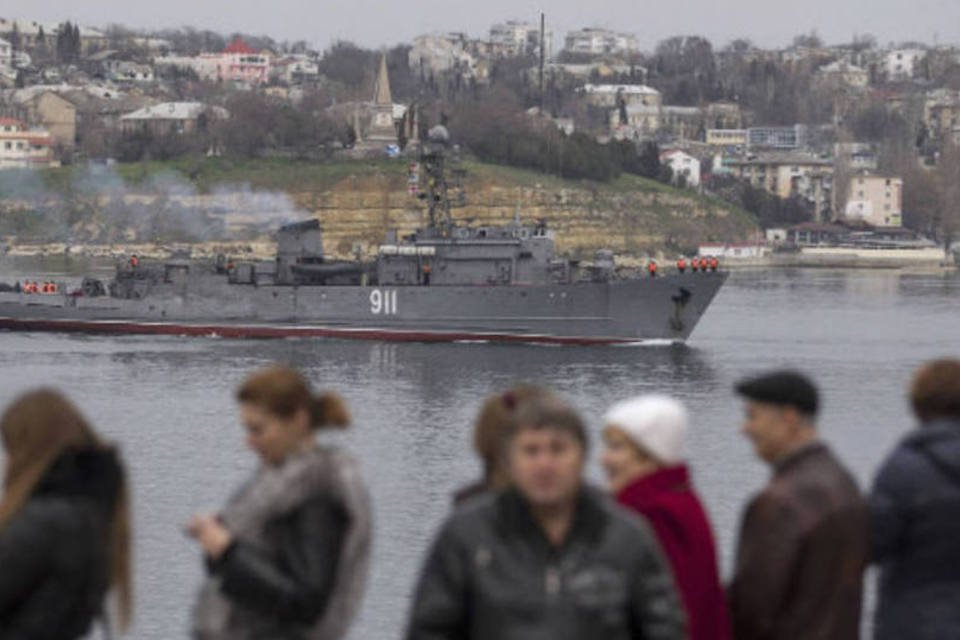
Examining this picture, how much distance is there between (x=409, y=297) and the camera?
51969mm

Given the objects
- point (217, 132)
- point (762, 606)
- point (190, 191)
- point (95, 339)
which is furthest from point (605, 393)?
point (217, 132)

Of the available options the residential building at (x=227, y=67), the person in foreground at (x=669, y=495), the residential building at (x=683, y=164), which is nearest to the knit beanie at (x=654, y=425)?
the person in foreground at (x=669, y=495)

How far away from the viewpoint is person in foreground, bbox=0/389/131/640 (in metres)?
6.20

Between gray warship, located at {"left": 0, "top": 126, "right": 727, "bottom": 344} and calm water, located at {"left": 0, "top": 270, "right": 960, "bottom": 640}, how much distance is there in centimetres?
104

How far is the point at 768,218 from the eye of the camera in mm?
132125

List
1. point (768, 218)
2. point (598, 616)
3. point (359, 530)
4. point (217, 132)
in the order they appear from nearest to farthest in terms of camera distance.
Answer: point (598, 616) < point (359, 530) < point (217, 132) < point (768, 218)

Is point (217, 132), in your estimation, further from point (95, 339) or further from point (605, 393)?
point (605, 393)

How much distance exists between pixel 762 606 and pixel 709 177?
455ft

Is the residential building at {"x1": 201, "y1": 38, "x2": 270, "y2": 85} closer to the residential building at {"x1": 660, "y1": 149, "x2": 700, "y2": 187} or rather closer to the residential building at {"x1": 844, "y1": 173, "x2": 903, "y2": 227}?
the residential building at {"x1": 660, "y1": 149, "x2": 700, "y2": 187}

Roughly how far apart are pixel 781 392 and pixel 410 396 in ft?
103

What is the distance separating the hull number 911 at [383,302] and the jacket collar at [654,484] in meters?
45.5

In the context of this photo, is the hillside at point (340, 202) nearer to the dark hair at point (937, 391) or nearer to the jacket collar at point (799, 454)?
the dark hair at point (937, 391)

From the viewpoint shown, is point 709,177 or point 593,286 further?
point 709,177

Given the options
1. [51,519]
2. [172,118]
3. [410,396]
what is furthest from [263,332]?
[172,118]
